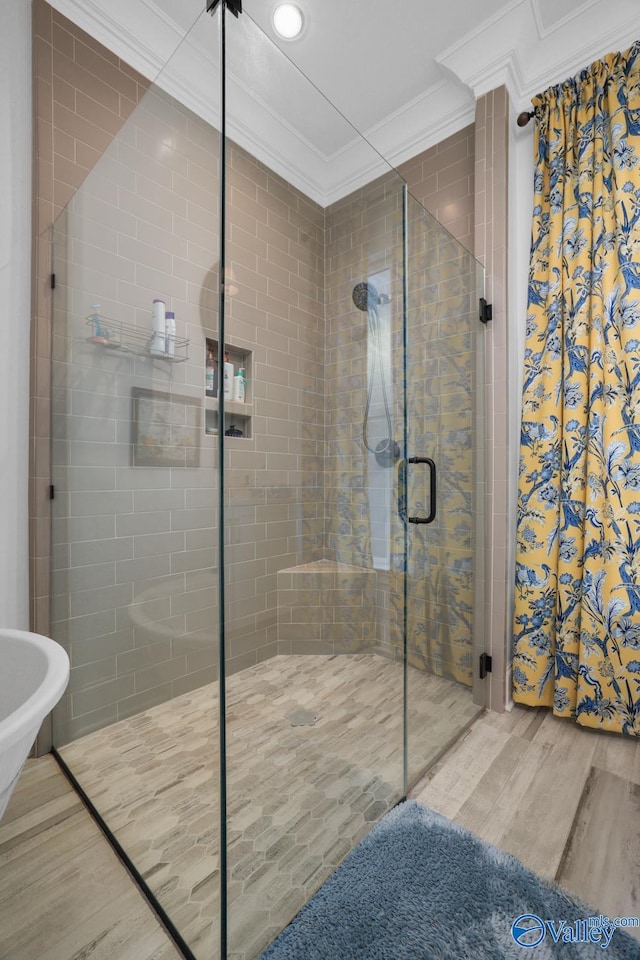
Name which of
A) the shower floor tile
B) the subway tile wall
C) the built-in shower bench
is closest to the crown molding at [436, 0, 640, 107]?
the subway tile wall

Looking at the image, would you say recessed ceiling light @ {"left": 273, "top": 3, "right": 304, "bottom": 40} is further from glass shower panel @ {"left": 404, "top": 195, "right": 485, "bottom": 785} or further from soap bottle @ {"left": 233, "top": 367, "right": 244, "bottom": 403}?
soap bottle @ {"left": 233, "top": 367, "right": 244, "bottom": 403}

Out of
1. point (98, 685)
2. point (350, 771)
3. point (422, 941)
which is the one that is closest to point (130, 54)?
point (98, 685)

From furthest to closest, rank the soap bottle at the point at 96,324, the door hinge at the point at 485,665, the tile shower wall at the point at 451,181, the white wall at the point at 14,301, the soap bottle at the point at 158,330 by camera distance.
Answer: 1. the tile shower wall at the point at 451,181
2. the door hinge at the point at 485,665
3. the white wall at the point at 14,301
4. the soap bottle at the point at 96,324
5. the soap bottle at the point at 158,330

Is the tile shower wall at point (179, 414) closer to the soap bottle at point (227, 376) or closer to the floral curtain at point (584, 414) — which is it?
the soap bottle at point (227, 376)

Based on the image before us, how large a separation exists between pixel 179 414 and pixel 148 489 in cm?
25

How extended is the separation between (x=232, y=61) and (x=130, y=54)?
1379mm

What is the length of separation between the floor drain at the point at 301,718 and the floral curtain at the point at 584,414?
4.09 ft

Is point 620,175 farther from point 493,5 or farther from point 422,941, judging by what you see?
point 422,941

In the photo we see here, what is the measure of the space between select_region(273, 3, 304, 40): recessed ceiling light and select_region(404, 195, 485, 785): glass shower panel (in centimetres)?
109

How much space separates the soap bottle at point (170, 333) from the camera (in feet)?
3.52

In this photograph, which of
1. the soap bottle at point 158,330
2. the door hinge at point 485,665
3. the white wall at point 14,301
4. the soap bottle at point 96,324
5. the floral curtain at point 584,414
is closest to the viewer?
the soap bottle at point 158,330

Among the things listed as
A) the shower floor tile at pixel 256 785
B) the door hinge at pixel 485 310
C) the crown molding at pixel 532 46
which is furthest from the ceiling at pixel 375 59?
the shower floor tile at pixel 256 785

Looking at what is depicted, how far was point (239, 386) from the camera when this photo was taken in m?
0.89

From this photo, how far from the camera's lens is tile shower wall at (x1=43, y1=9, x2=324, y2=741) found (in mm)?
907
